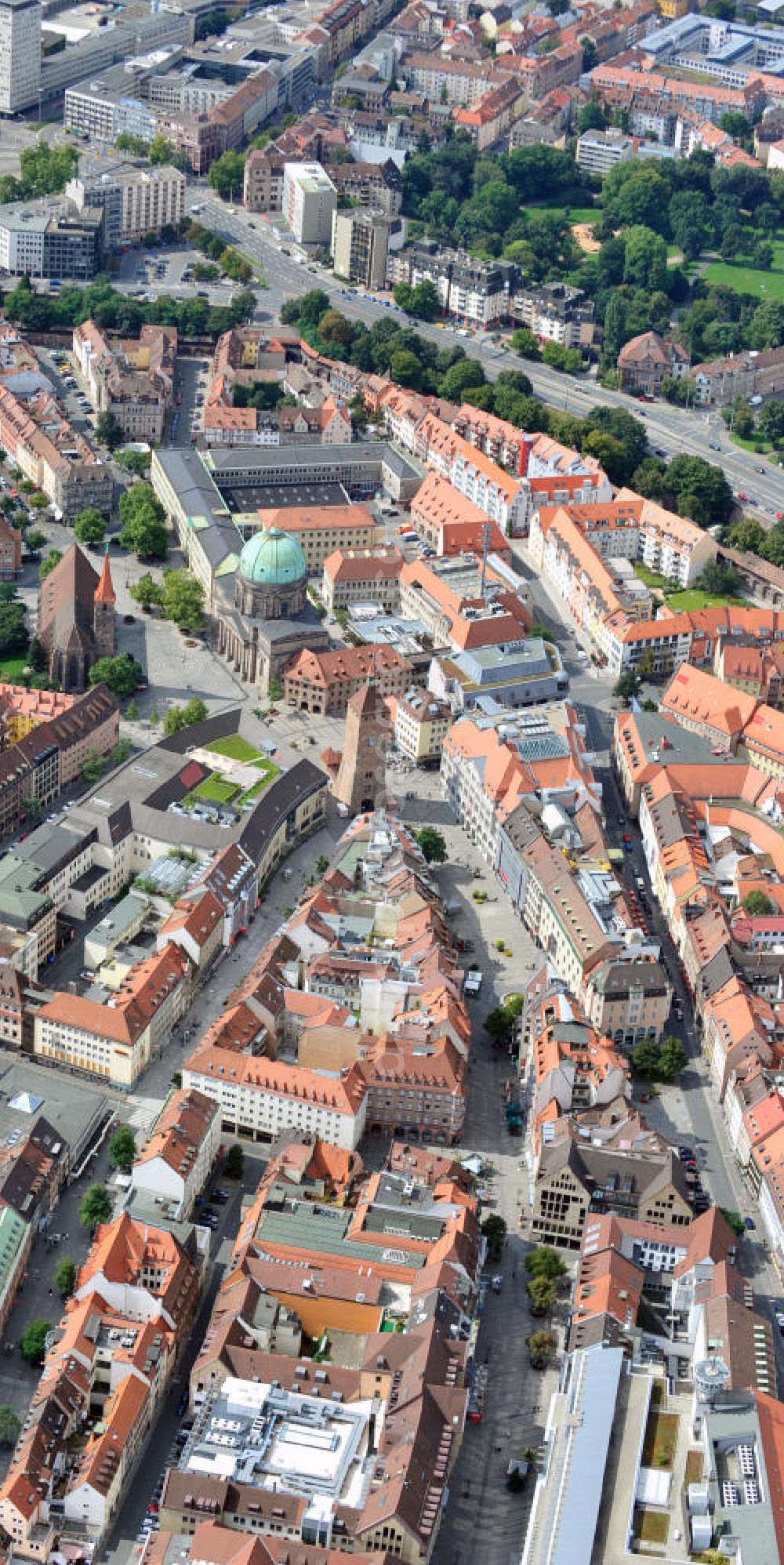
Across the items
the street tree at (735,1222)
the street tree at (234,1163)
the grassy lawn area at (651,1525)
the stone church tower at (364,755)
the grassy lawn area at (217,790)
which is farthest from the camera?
the grassy lawn area at (217,790)

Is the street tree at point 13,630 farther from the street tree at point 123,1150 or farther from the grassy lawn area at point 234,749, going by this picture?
the street tree at point 123,1150

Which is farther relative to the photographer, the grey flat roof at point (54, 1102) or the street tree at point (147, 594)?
the street tree at point (147, 594)

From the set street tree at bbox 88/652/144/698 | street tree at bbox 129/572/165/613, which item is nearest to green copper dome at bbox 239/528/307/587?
street tree at bbox 129/572/165/613

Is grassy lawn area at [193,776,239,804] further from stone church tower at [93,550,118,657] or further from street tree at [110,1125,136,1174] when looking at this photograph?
street tree at [110,1125,136,1174]

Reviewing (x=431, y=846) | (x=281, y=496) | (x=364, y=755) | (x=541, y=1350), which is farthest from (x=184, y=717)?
(x=541, y=1350)

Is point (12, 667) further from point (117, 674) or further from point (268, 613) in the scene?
point (268, 613)

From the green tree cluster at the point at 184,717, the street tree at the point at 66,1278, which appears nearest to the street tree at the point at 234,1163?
the street tree at the point at 66,1278
